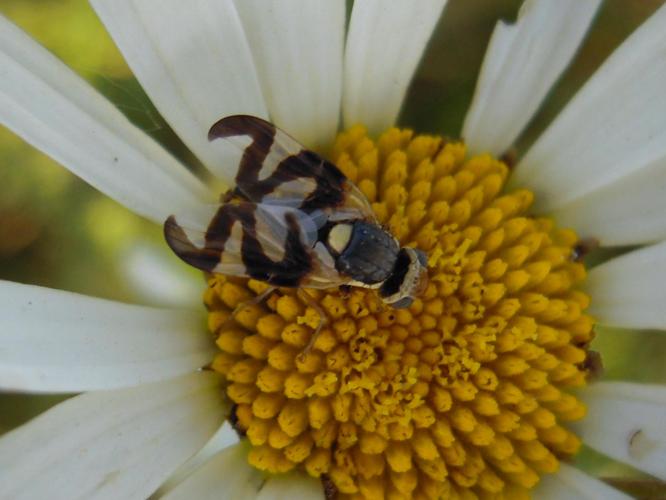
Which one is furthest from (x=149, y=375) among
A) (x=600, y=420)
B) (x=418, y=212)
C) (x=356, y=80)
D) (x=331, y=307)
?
(x=600, y=420)

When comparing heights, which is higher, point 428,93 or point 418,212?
point 428,93

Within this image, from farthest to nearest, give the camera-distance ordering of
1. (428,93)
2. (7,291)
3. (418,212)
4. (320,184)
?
(428,93)
(418,212)
(320,184)
(7,291)

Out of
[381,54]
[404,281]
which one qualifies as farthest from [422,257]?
[381,54]

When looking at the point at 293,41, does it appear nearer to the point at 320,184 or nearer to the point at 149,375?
the point at 320,184

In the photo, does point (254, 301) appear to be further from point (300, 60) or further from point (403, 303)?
point (300, 60)

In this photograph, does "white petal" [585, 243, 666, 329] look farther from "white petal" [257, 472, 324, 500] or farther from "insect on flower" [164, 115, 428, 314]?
"white petal" [257, 472, 324, 500]

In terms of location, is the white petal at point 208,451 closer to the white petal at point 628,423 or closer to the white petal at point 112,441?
the white petal at point 112,441

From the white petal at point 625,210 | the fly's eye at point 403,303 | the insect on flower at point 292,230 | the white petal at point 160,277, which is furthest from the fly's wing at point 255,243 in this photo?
the white petal at point 625,210
